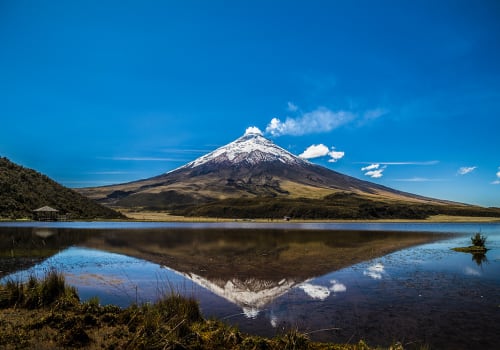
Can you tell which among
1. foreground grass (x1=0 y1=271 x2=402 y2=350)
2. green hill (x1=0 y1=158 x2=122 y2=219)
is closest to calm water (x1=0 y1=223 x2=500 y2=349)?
foreground grass (x1=0 y1=271 x2=402 y2=350)

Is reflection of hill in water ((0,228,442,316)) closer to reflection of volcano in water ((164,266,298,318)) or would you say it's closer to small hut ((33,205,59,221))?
reflection of volcano in water ((164,266,298,318))

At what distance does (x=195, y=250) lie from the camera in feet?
94.6

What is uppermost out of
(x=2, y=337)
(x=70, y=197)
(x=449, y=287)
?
(x=70, y=197)

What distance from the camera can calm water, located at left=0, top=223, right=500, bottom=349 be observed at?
10406mm

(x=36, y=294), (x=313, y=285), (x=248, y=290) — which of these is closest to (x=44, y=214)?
(x=248, y=290)

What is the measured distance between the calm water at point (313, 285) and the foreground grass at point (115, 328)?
5.23ft

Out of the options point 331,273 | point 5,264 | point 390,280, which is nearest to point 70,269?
point 5,264

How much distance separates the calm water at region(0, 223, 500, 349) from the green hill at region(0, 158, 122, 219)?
51.0 m

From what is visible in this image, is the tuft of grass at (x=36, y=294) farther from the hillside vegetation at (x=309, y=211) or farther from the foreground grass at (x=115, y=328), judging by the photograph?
the hillside vegetation at (x=309, y=211)

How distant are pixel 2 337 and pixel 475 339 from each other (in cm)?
1072

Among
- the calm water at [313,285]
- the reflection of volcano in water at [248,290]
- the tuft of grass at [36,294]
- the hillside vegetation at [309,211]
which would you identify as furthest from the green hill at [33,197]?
the tuft of grass at [36,294]

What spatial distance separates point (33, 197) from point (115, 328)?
8060 centimetres

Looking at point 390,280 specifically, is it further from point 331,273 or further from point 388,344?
point 388,344

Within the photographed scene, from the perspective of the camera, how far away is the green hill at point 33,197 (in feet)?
234
